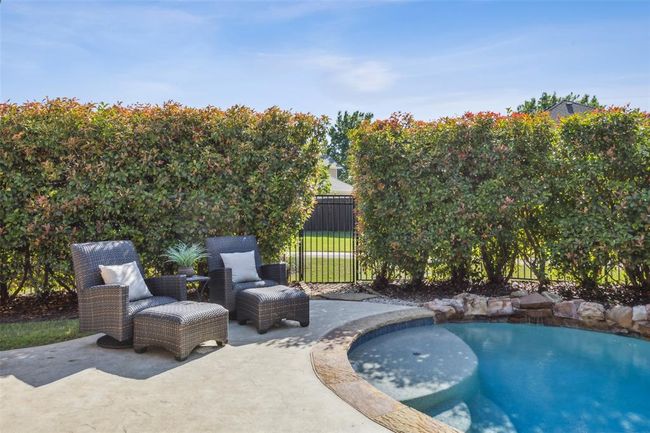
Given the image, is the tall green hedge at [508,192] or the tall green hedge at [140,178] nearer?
the tall green hedge at [140,178]

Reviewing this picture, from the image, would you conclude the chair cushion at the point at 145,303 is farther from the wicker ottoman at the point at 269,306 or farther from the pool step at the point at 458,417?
the pool step at the point at 458,417

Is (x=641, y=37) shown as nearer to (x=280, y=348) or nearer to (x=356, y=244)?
(x=356, y=244)

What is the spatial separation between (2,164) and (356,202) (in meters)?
5.14

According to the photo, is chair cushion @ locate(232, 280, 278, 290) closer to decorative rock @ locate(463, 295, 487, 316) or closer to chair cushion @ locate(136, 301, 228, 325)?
chair cushion @ locate(136, 301, 228, 325)

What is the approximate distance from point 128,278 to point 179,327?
1.10 m

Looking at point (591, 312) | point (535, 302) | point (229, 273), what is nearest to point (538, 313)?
point (535, 302)

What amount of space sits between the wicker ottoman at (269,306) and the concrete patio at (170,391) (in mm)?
311

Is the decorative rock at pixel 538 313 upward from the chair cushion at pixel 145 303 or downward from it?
downward

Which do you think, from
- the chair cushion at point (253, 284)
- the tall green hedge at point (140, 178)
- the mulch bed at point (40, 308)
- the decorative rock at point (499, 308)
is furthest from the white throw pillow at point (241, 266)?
the decorative rock at point (499, 308)

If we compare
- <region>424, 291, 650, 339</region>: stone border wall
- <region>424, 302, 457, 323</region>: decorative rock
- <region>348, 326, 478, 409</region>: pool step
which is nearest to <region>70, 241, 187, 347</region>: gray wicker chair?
<region>348, 326, 478, 409</region>: pool step

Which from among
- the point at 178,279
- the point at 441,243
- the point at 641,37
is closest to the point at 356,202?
the point at 441,243

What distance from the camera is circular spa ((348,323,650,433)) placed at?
12.0 feet

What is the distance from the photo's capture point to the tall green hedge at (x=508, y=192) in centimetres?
669

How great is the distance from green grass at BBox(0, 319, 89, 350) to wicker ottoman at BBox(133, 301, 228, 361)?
3.71ft
